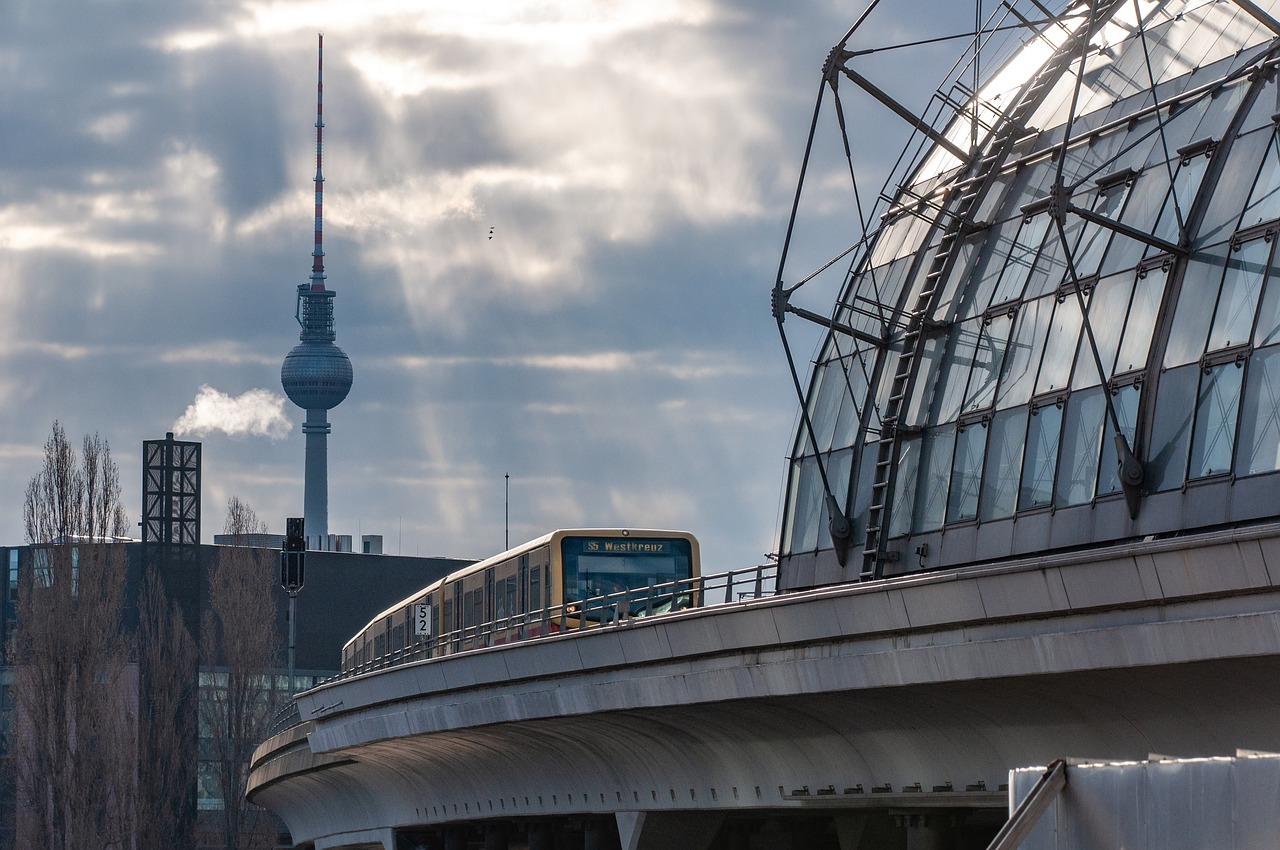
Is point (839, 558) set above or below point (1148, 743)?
above

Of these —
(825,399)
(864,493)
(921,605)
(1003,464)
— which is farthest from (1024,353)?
(921,605)

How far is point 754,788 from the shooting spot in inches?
1153

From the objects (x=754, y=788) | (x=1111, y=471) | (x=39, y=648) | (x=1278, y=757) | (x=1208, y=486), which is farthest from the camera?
(x=39, y=648)

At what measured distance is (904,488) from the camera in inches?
1300

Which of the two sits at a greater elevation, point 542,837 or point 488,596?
point 488,596

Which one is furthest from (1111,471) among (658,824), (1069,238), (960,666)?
(658,824)

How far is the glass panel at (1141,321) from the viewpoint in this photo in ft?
88.0

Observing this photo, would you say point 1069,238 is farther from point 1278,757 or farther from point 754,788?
point 1278,757

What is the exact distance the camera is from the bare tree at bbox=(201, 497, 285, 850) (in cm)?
8312

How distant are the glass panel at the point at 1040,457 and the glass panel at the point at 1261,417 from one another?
14.4 ft

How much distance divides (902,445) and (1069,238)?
5109mm

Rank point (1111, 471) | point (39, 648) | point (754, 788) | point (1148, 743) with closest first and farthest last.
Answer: point (1148, 743) → point (1111, 471) → point (754, 788) → point (39, 648)

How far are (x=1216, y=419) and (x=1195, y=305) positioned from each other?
6.22ft

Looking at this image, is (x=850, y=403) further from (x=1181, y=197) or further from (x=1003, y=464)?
(x=1181, y=197)
